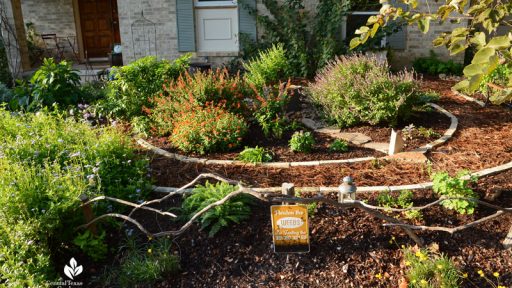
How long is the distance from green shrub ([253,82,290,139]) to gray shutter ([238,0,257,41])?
4.01 m

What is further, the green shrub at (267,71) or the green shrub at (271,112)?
the green shrub at (267,71)

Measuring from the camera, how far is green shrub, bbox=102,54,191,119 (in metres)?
6.69

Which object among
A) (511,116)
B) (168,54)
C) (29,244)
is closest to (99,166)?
(29,244)

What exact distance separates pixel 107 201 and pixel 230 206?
1.14 m

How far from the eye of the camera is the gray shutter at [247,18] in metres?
9.99

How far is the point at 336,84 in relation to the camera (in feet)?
20.6

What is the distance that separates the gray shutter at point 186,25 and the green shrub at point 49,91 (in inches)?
134

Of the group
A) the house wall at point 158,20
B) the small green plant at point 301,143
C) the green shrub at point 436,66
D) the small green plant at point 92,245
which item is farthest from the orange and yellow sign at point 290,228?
the house wall at point 158,20

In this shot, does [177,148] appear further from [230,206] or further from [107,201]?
[230,206]

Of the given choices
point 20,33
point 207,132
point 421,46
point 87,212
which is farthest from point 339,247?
point 20,33

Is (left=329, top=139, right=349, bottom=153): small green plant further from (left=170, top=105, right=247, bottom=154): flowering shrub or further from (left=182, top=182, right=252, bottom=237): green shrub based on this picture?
(left=182, top=182, right=252, bottom=237): green shrub

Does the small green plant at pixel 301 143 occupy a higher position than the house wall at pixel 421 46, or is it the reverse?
the house wall at pixel 421 46

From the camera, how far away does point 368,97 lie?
19.8 ft

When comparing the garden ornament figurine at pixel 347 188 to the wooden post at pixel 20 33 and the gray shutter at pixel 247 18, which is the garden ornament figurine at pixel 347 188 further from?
the wooden post at pixel 20 33
